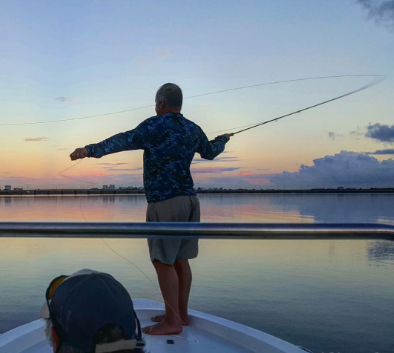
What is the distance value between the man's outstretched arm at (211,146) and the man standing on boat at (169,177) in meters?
0.05

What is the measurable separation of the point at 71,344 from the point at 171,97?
79.5 inches

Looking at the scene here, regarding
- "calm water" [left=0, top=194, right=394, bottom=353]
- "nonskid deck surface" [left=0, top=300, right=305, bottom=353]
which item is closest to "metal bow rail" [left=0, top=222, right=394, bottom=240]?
"nonskid deck surface" [left=0, top=300, right=305, bottom=353]

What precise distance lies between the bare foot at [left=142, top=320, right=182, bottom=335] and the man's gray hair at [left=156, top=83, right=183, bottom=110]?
1.25 m

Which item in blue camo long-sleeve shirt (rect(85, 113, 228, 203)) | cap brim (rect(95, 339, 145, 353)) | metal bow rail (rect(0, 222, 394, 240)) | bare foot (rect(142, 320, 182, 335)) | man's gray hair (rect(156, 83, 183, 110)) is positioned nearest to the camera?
cap brim (rect(95, 339, 145, 353))

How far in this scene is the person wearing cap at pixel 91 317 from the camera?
941 millimetres

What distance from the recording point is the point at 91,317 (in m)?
0.95

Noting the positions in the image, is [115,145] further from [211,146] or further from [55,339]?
[55,339]

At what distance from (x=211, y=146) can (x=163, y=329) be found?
120 centimetres

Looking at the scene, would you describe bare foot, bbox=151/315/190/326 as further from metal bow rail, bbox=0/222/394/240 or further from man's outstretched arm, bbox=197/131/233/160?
metal bow rail, bbox=0/222/394/240

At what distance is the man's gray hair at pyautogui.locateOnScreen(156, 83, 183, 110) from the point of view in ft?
9.16

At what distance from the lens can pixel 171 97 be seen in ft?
9.16

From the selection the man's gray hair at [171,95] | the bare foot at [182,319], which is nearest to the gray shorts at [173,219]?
the bare foot at [182,319]

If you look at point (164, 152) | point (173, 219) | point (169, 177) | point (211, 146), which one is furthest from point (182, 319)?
point (211, 146)

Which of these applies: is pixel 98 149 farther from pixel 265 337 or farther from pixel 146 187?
pixel 265 337
